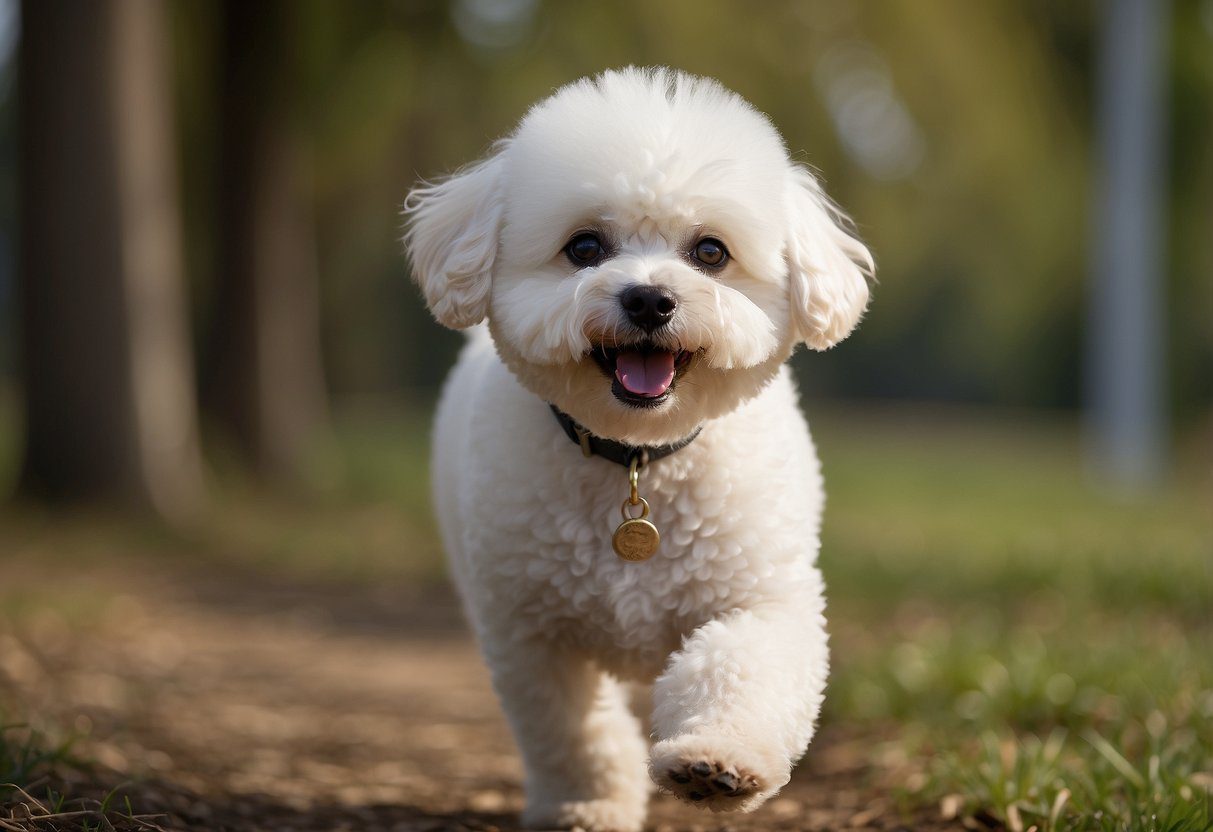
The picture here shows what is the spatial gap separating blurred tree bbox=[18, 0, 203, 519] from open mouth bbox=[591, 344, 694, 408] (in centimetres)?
648

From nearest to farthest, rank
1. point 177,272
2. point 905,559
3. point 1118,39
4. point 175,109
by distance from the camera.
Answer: point 905,559, point 177,272, point 175,109, point 1118,39

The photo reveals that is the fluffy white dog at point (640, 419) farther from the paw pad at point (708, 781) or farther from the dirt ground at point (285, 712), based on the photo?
the dirt ground at point (285, 712)

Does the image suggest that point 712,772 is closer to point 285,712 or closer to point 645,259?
point 645,259

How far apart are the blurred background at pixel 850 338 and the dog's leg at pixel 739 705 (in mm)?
672

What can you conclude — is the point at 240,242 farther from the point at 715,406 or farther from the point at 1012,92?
the point at 715,406

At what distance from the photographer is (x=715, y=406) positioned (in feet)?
9.80

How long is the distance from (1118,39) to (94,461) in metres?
11.0

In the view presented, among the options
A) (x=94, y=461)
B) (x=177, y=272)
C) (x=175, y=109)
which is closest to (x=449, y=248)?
(x=94, y=461)

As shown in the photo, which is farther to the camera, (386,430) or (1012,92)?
(386,430)

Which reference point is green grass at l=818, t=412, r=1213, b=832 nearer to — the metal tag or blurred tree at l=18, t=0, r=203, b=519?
the metal tag

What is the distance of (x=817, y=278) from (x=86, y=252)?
6.77 m

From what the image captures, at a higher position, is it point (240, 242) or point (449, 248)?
point (240, 242)

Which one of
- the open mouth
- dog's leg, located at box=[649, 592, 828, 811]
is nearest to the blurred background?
dog's leg, located at box=[649, 592, 828, 811]

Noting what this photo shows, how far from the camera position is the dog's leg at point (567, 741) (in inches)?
127
